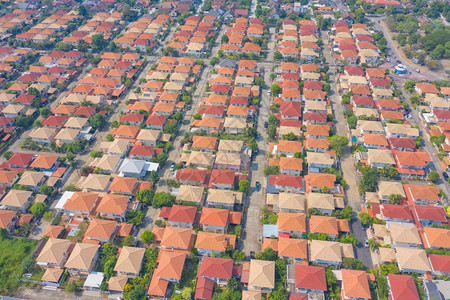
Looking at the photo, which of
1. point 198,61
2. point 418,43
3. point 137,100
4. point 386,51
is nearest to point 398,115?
point 386,51

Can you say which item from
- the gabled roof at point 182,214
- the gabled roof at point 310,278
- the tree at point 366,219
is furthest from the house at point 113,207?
the tree at point 366,219

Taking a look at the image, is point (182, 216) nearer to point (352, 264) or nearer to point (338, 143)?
point (352, 264)

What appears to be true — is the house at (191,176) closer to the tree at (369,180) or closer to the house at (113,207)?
the house at (113,207)

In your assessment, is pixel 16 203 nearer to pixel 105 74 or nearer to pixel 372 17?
pixel 105 74

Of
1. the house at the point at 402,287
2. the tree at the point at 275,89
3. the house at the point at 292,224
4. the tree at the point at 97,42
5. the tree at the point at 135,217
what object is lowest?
the tree at the point at 135,217

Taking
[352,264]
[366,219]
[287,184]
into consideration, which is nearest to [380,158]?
[366,219]

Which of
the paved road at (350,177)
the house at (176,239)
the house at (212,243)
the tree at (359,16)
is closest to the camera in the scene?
the house at (212,243)

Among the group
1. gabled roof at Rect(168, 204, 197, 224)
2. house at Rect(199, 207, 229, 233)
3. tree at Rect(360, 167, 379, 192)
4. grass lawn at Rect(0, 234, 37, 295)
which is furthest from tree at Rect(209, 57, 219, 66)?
grass lawn at Rect(0, 234, 37, 295)
